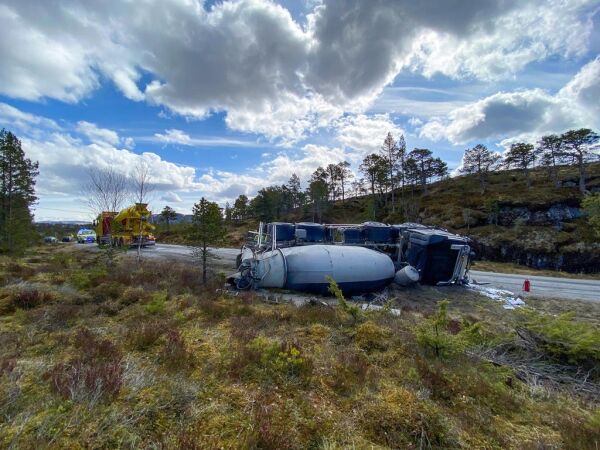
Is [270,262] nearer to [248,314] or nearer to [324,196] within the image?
[248,314]

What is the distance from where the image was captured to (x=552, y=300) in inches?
564

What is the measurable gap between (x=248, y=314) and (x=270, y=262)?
4063mm

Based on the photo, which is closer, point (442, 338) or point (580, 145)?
point (442, 338)

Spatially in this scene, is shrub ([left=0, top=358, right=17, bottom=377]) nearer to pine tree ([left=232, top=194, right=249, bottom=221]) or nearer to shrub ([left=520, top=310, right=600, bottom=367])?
shrub ([left=520, top=310, right=600, bottom=367])

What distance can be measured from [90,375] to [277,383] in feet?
10.2

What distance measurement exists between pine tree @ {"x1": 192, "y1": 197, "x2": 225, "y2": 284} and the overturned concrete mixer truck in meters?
1.97

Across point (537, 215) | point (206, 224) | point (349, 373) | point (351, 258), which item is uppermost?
point (537, 215)

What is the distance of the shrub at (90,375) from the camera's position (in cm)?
420

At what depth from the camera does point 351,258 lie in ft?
43.8

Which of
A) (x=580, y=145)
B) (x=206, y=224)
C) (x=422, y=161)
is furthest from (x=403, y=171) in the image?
(x=206, y=224)

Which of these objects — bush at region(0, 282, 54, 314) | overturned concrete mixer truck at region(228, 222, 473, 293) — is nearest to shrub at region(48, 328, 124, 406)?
bush at region(0, 282, 54, 314)

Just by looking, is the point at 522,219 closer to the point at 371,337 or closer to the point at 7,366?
the point at 371,337

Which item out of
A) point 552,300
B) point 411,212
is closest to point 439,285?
point 552,300

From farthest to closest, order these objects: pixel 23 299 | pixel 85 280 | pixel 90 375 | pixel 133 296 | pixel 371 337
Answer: pixel 85 280 → pixel 133 296 → pixel 23 299 → pixel 371 337 → pixel 90 375
